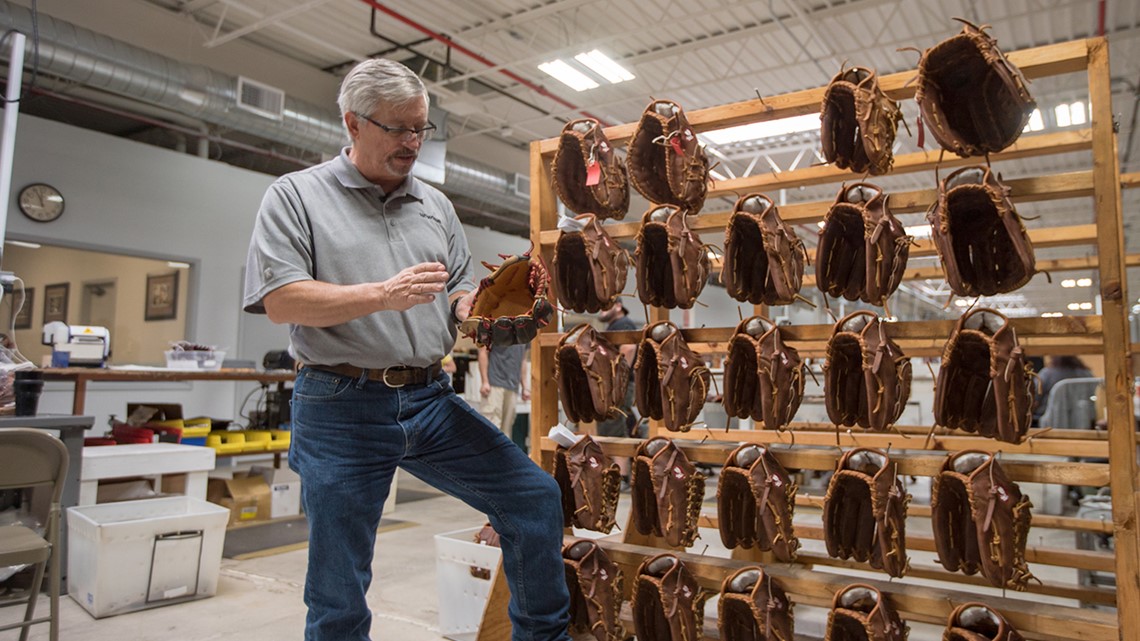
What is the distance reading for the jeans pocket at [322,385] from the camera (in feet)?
6.69

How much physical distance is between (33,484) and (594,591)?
1891 mm

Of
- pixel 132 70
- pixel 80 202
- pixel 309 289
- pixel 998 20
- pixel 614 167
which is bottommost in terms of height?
pixel 309 289

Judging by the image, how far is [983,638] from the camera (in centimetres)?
210

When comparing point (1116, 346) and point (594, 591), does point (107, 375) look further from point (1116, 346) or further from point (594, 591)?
point (1116, 346)

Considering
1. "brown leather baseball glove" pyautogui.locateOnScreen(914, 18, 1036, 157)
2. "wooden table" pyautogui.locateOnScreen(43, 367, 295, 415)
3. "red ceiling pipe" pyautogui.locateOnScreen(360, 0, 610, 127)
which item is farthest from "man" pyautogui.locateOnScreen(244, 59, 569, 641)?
"red ceiling pipe" pyautogui.locateOnScreen(360, 0, 610, 127)

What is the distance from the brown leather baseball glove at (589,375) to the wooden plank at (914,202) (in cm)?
39

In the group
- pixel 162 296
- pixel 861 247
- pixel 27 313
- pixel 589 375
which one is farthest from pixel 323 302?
pixel 27 313

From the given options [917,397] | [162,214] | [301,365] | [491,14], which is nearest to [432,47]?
[491,14]

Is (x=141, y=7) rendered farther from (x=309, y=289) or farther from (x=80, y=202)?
(x=309, y=289)

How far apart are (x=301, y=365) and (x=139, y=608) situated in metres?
2.18

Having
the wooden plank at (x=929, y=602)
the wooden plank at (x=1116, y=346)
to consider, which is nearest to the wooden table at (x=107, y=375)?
the wooden plank at (x=929, y=602)

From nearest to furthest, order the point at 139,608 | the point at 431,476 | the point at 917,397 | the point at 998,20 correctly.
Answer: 1. the point at 431,476
2. the point at 139,608
3. the point at 998,20
4. the point at 917,397

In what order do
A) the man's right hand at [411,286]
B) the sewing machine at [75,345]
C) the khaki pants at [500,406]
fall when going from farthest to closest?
the khaki pants at [500,406], the sewing machine at [75,345], the man's right hand at [411,286]

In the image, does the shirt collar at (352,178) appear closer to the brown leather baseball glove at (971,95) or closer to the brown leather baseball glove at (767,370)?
the brown leather baseball glove at (767,370)
